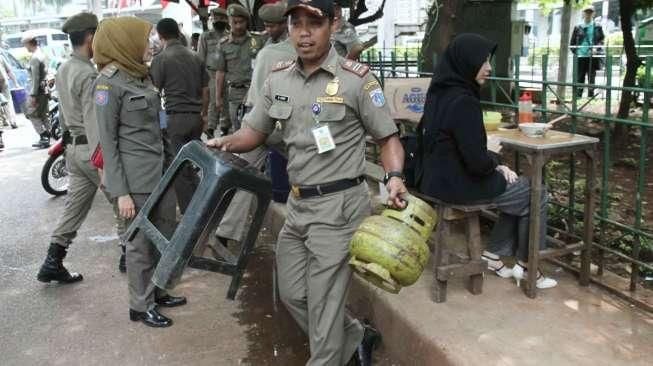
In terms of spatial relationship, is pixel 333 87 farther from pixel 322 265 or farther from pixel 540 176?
pixel 540 176

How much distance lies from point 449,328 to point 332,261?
2.73ft

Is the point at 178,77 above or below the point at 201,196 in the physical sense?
above

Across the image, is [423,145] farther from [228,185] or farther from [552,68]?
[552,68]

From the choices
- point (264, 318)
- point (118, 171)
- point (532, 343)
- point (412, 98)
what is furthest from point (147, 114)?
point (532, 343)

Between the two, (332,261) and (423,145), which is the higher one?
(423,145)

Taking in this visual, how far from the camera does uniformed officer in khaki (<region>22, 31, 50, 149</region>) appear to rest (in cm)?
1024

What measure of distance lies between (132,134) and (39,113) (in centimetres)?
788

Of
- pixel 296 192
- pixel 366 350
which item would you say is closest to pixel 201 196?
pixel 296 192

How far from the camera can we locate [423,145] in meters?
3.53

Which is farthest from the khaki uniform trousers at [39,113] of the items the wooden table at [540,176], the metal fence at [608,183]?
the wooden table at [540,176]

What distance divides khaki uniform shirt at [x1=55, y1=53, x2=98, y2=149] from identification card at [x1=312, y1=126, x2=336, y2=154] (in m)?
2.13

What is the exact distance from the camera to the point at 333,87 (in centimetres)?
273

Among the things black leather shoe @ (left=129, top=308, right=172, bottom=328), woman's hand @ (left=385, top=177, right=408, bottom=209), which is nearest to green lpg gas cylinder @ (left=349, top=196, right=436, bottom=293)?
woman's hand @ (left=385, top=177, right=408, bottom=209)

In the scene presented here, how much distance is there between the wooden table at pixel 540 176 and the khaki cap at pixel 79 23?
3.01 meters
